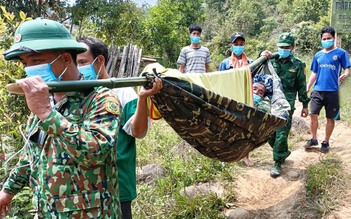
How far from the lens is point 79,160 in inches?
50.4

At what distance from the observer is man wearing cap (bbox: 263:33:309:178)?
12.7ft

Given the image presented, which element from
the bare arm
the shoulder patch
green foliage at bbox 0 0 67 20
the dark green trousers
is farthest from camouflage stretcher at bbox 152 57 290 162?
green foliage at bbox 0 0 67 20

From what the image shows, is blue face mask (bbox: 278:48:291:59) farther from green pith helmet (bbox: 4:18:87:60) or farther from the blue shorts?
green pith helmet (bbox: 4:18:87:60)

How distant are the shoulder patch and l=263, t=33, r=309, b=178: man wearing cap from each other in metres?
2.80

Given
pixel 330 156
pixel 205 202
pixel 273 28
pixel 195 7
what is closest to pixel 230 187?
pixel 205 202

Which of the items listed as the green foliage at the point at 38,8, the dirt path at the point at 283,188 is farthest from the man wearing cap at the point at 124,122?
the green foliage at the point at 38,8

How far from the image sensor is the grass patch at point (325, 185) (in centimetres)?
321

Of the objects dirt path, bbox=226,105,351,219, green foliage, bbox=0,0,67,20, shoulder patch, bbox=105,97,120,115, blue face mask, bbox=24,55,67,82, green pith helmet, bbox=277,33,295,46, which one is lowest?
dirt path, bbox=226,105,351,219

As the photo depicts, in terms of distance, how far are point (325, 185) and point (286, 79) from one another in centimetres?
114

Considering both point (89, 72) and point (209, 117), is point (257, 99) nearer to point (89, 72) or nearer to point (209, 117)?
point (209, 117)

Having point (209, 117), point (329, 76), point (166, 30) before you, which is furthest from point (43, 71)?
point (166, 30)

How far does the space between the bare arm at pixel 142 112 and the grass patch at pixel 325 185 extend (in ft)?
6.68

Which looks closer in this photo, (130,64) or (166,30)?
(130,64)

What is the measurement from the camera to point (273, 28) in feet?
58.0
